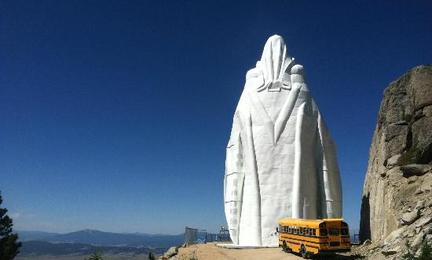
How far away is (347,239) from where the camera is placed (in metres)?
22.1

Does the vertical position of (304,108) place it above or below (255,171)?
above

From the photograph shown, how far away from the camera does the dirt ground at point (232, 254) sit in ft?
81.4

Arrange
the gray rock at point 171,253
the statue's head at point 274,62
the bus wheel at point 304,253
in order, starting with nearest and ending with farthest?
the bus wheel at point 304,253
the gray rock at point 171,253
the statue's head at point 274,62

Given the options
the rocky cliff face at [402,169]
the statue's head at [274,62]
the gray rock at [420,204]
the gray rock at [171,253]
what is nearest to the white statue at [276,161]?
the statue's head at [274,62]

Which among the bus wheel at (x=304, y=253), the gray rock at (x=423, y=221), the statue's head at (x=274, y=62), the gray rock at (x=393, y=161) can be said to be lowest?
the bus wheel at (x=304, y=253)

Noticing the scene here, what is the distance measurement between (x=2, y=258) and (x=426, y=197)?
26.2 metres

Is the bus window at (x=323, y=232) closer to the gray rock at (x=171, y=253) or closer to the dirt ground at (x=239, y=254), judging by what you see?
the dirt ground at (x=239, y=254)

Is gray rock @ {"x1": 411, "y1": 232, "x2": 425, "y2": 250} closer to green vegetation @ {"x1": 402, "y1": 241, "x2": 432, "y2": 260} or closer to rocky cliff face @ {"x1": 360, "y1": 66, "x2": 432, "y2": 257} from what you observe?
rocky cliff face @ {"x1": 360, "y1": 66, "x2": 432, "y2": 257}

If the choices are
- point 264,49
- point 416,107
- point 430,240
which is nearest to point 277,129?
point 264,49

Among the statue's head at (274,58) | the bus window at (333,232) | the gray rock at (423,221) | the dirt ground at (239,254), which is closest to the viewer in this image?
the gray rock at (423,221)

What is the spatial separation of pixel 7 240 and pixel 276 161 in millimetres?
18680

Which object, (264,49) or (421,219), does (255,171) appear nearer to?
(264,49)

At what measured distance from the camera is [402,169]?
22.8m

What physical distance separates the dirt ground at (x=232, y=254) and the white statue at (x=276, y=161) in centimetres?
213
